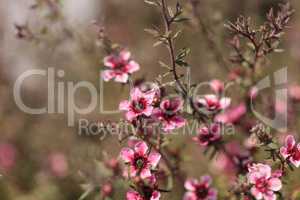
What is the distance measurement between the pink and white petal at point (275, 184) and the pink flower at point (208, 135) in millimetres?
361

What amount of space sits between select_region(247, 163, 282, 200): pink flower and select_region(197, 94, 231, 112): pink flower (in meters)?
0.37

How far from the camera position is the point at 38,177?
3.35m

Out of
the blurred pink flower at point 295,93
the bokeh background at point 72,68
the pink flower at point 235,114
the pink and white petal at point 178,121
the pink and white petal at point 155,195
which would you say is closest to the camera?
the pink and white petal at point 155,195

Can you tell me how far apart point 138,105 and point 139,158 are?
0.19m

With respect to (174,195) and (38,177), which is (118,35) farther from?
(174,195)

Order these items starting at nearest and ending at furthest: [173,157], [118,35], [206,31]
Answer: [173,157], [206,31], [118,35]

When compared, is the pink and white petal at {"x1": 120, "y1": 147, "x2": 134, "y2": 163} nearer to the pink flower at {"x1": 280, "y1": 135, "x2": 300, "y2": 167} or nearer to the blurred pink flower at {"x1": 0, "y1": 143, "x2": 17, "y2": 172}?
the pink flower at {"x1": 280, "y1": 135, "x2": 300, "y2": 167}

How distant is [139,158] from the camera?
1979 millimetres

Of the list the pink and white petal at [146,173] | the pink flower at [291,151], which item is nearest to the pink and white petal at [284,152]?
the pink flower at [291,151]

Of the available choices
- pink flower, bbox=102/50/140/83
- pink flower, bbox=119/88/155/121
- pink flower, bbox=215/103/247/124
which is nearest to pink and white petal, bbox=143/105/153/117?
pink flower, bbox=119/88/155/121

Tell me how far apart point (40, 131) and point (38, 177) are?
1.52 ft

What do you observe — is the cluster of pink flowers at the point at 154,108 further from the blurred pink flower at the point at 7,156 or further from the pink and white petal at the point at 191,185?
the blurred pink flower at the point at 7,156

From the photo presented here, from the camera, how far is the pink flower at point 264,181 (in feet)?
6.38

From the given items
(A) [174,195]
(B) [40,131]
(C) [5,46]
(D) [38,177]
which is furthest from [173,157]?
(C) [5,46]
